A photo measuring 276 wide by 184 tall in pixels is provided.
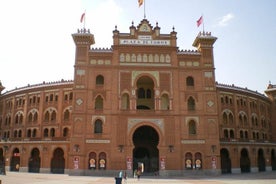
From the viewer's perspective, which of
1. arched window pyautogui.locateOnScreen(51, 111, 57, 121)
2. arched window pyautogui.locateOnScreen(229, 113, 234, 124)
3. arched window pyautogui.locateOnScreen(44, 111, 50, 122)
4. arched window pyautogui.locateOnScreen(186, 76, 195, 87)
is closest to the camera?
arched window pyautogui.locateOnScreen(186, 76, 195, 87)

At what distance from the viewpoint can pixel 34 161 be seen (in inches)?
2116

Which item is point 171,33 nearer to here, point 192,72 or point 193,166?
point 192,72

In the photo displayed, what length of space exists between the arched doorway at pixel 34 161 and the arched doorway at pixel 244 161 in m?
36.5

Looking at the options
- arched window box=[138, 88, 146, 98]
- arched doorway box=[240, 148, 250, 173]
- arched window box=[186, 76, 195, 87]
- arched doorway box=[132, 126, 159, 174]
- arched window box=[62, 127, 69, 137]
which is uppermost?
arched window box=[186, 76, 195, 87]

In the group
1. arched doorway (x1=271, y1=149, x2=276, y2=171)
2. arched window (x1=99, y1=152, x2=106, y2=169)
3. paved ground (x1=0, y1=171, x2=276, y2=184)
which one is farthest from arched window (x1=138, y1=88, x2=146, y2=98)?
arched doorway (x1=271, y1=149, x2=276, y2=171)

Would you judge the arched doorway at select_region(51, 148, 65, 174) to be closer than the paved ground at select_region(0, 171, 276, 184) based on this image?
No

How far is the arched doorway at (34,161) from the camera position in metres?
52.1

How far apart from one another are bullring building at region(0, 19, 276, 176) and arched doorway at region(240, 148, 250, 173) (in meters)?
0.59

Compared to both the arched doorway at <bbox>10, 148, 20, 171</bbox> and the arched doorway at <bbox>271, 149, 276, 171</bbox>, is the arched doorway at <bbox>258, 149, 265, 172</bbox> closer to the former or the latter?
the arched doorway at <bbox>271, 149, 276, 171</bbox>

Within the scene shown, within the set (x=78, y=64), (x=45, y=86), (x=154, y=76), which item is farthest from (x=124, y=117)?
(x=45, y=86)

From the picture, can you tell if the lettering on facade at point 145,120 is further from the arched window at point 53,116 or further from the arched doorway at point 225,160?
the arched window at point 53,116

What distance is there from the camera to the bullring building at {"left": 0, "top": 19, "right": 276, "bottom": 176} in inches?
1715

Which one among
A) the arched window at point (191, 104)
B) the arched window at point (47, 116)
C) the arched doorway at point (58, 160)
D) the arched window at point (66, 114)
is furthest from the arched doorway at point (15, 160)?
the arched window at point (191, 104)

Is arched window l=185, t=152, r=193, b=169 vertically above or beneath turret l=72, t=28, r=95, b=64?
beneath
